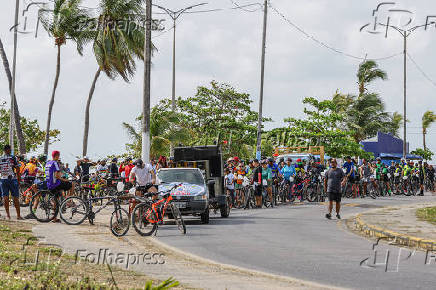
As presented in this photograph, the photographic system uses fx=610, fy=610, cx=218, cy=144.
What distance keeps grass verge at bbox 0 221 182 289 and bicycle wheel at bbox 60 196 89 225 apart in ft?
16.2

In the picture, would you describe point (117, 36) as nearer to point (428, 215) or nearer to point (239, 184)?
point (239, 184)

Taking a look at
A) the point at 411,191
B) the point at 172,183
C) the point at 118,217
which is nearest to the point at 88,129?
the point at 411,191

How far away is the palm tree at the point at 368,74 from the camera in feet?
205

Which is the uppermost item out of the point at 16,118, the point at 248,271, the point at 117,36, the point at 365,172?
the point at 117,36

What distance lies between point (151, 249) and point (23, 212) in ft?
31.9

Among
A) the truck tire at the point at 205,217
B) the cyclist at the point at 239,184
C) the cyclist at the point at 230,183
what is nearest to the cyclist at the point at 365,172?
the cyclist at the point at 239,184

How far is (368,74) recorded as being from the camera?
62.8 meters

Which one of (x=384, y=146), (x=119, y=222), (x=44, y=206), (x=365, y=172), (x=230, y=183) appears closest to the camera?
(x=119, y=222)

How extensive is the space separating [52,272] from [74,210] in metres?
8.30

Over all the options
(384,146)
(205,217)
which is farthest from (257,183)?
(384,146)

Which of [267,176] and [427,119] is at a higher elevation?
[427,119]

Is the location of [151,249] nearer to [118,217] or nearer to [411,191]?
[118,217]

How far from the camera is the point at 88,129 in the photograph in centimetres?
4106

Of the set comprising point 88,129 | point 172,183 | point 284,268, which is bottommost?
point 284,268
